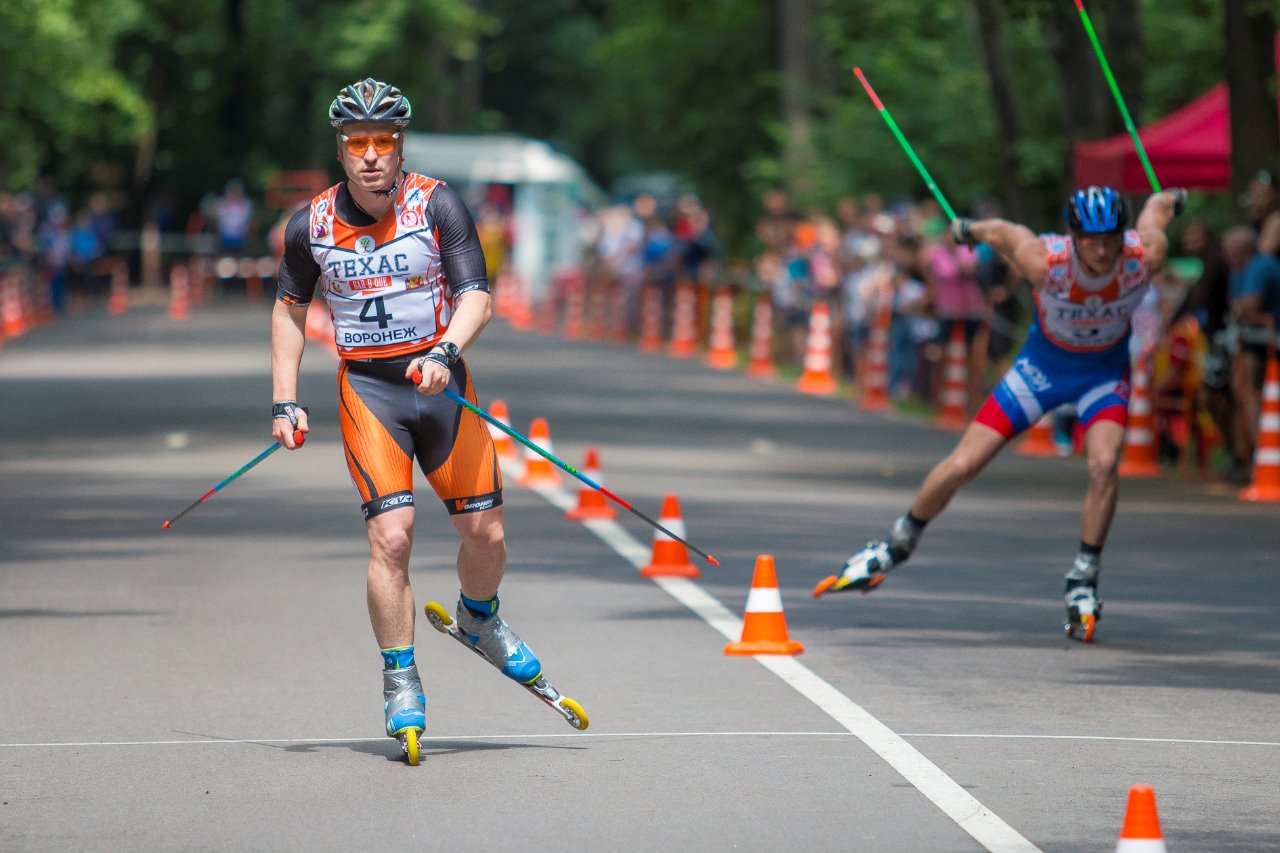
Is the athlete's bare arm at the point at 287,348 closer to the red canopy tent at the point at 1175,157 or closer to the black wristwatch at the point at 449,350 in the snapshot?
the black wristwatch at the point at 449,350

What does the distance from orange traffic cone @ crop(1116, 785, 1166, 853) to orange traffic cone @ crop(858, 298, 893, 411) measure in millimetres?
20361

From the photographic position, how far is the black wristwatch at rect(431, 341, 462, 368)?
787cm

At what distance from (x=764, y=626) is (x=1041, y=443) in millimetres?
11644

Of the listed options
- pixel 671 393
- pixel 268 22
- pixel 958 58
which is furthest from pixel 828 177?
pixel 268 22

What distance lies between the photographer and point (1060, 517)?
16000mm

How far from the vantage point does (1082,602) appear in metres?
10.7

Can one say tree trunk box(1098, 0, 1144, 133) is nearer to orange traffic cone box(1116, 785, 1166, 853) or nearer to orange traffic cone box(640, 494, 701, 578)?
orange traffic cone box(640, 494, 701, 578)

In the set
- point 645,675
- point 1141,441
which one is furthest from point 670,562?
point 1141,441

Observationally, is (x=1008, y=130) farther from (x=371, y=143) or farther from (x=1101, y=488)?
(x=371, y=143)

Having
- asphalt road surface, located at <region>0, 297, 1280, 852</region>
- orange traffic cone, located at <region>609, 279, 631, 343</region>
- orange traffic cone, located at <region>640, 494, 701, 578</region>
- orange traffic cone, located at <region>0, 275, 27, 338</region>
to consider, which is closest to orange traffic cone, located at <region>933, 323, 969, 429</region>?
asphalt road surface, located at <region>0, 297, 1280, 852</region>

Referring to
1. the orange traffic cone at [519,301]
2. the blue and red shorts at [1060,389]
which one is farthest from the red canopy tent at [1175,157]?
the orange traffic cone at [519,301]

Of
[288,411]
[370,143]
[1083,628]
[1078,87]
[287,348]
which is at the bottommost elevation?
[1083,628]

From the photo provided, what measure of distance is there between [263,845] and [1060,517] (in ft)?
32.4

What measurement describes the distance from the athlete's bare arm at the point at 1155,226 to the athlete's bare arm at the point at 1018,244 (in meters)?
0.42
